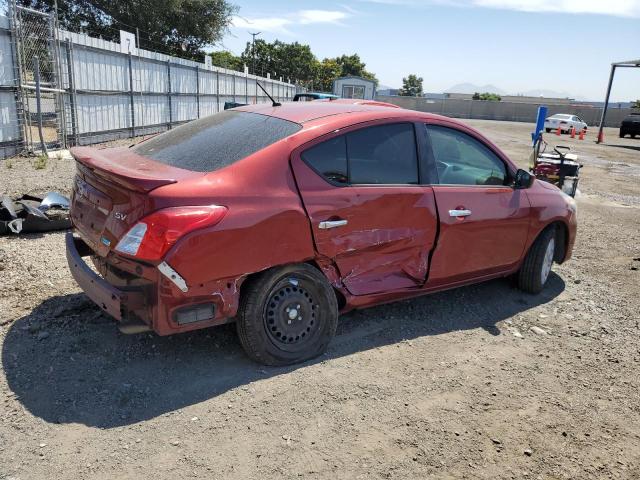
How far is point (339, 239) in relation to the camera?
3.54 m

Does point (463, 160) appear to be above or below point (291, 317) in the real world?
above

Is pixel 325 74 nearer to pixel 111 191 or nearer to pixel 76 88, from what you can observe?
pixel 76 88

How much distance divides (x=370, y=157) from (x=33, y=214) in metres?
3.75

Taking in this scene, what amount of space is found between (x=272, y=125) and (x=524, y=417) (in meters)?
2.47

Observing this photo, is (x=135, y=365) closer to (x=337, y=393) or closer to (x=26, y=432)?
(x=26, y=432)

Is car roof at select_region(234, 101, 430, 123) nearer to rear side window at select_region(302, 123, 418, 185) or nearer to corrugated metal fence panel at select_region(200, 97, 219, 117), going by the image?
rear side window at select_region(302, 123, 418, 185)

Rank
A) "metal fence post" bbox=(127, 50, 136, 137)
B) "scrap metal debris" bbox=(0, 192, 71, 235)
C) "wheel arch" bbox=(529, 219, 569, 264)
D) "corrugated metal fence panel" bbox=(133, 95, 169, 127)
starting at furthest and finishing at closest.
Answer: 1. "corrugated metal fence panel" bbox=(133, 95, 169, 127)
2. "metal fence post" bbox=(127, 50, 136, 137)
3. "scrap metal debris" bbox=(0, 192, 71, 235)
4. "wheel arch" bbox=(529, 219, 569, 264)

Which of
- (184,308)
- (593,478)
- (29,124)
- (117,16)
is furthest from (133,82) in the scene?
(117,16)

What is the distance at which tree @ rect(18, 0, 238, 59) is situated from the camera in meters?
30.6

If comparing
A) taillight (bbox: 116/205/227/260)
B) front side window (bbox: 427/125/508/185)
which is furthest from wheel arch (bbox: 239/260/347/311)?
front side window (bbox: 427/125/508/185)

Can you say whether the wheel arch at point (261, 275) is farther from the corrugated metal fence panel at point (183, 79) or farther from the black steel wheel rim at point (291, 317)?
the corrugated metal fence panel at point (183, 79)

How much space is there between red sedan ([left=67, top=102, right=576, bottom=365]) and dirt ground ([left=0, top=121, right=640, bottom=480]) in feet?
1.17

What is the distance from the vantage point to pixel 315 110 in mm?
3967

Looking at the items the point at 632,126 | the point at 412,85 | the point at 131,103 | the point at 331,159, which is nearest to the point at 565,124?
the point at 632,126
